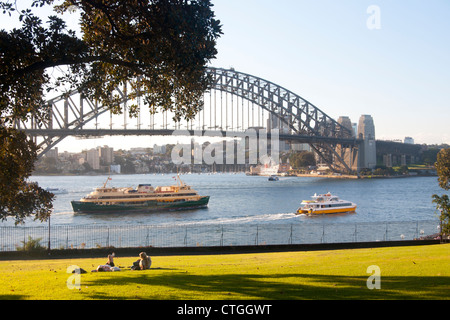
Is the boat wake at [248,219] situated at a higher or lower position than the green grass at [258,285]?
lower

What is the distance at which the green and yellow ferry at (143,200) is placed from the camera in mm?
48938

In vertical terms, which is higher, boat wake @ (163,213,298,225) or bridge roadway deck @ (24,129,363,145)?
bridge roadway deck @ (24,129,363,145)

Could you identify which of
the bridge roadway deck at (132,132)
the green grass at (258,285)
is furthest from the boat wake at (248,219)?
the green grass at (258,285)

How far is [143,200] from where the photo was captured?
167ft

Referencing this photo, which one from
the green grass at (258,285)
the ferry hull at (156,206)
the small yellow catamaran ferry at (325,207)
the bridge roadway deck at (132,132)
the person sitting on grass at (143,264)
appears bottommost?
the ferry hull at (156,206)

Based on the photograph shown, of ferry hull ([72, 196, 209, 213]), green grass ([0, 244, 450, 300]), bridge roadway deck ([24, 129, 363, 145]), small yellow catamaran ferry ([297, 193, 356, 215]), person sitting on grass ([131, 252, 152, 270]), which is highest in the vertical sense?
bridge roadway deck ([24, 129, 363, 145])

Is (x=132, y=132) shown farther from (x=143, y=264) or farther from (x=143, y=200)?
(x=143, y=264)

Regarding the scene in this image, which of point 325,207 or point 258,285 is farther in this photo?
point 325,207

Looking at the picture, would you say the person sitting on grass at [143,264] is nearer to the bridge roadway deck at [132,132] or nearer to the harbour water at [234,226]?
the harbour water at [234,226]

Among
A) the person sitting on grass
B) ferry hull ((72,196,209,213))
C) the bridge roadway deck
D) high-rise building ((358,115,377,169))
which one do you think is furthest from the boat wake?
high-rise building ((358,115,377,169))

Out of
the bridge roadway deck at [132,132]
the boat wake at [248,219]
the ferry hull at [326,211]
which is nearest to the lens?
the boat wake at [248,219]

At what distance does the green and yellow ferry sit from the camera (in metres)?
48.9

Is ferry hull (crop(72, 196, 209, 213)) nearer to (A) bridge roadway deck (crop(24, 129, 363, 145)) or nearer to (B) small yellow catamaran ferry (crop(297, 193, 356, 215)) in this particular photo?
(A) bridge roadway deck (crop(24, 129, 363, 145))

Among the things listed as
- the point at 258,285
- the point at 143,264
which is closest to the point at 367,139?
the point at 143,264
